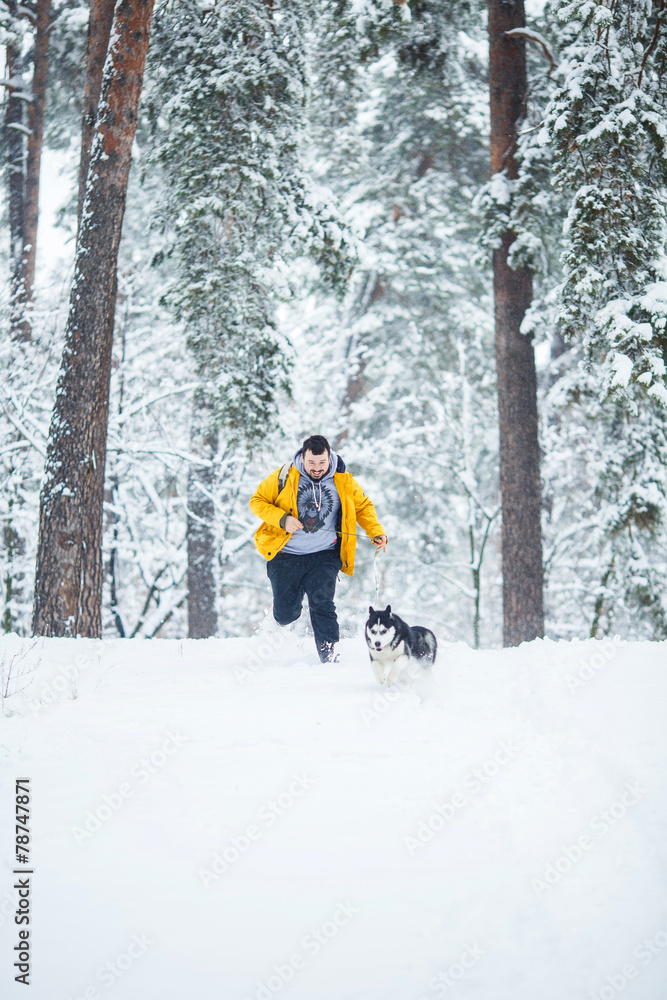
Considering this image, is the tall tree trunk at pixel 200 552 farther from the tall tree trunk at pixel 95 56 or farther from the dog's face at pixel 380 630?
the dog's face at pixel 380 630

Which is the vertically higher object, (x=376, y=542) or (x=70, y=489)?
(x=70, y=489)

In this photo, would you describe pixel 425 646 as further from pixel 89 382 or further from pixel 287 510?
pixel 89 382

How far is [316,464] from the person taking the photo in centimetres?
546

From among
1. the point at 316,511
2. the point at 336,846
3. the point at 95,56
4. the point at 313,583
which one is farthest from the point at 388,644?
the point at 95,56

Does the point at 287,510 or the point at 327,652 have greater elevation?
the point at 287,510

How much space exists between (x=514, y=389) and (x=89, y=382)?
5.48 meters

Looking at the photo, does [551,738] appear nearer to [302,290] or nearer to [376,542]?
[376,542]

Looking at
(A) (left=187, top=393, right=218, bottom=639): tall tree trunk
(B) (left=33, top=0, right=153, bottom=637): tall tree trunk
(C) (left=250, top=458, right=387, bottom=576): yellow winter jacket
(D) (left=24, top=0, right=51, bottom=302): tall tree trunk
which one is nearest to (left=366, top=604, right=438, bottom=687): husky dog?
(C) (left=250, top=458, right=387, bottom=576): yellow winter jacket

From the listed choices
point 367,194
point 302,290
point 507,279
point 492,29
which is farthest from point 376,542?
point 367,194

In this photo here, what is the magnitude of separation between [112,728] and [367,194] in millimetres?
13852

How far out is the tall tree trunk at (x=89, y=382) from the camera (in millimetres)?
6598

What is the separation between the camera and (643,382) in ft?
24.0

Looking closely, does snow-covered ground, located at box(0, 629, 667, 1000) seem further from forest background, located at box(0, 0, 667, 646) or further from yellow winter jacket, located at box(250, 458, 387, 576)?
forest background, located at box(0, 0, 667, 646)

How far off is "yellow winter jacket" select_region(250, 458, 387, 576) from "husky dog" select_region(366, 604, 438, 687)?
2.62 ft
